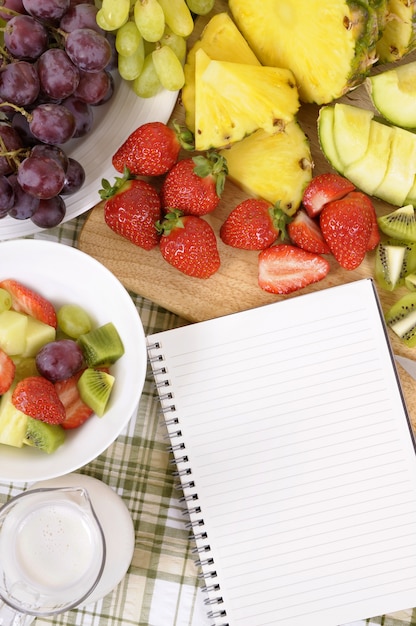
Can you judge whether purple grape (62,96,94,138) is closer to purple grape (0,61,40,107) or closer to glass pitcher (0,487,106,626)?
purple grape (0,61,40,107)

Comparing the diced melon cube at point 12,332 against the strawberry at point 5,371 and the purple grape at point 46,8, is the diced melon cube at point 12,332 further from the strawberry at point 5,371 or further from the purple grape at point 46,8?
the purple grape at point 46,8

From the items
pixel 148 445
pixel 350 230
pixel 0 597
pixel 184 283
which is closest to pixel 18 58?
pixel 184 283

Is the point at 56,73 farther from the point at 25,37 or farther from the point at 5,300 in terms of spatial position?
the point at 5,300

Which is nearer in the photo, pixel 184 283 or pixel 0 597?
pixel 0 597

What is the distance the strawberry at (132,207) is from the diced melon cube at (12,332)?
22 centimetres

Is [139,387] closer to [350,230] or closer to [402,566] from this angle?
[350,230]

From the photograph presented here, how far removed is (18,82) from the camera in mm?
1102

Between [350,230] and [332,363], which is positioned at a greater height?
[350,230]

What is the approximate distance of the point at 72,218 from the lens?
1348mm

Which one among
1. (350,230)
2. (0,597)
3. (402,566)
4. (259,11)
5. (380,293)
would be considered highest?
(259,11)

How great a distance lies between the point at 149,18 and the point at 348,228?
44 cm

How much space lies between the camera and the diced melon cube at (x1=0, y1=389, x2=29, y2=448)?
1160mm

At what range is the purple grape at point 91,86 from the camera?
3.87ft

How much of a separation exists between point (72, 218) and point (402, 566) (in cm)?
81
